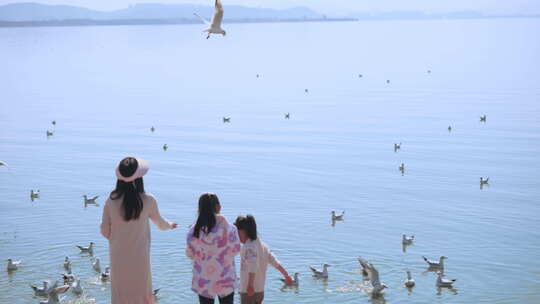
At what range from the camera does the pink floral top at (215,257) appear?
8.19 metres

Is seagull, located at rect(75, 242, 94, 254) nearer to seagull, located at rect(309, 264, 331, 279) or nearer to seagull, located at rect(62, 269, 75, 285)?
seagull, located at rect(62, 269, 75, 285)

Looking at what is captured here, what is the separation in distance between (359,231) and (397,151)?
11626 millimetres

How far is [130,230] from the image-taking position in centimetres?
790

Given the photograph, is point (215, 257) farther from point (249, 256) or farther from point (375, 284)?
point (375, 284)

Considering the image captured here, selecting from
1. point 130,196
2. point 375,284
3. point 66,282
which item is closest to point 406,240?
point 375,284

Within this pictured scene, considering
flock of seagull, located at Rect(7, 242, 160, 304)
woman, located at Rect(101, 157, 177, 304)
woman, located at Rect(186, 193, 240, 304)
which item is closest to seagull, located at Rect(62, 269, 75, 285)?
flock of seagull, located at Rect(7, 242, 160, 304)

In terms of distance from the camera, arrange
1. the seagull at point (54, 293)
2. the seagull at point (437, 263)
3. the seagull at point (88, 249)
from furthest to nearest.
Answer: the seagull at point (88, 249), the seagull at point (437, 263), the seagull at point (54, 293)

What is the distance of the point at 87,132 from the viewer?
38156 millimetres

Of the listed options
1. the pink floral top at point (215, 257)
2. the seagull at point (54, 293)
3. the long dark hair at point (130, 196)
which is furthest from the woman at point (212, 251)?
the seagull at point (54, 293)

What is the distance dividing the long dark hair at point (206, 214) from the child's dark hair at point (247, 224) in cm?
71

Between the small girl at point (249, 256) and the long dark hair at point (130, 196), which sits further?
the small girl at point (249, 256)

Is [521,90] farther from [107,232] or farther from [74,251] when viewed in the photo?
[107,232]

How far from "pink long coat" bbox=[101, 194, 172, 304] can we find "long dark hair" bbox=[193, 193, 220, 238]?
313 millimetres

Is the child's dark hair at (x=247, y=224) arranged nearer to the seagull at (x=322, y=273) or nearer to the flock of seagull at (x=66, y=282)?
the flock of seagull at (x=66, y=282)
